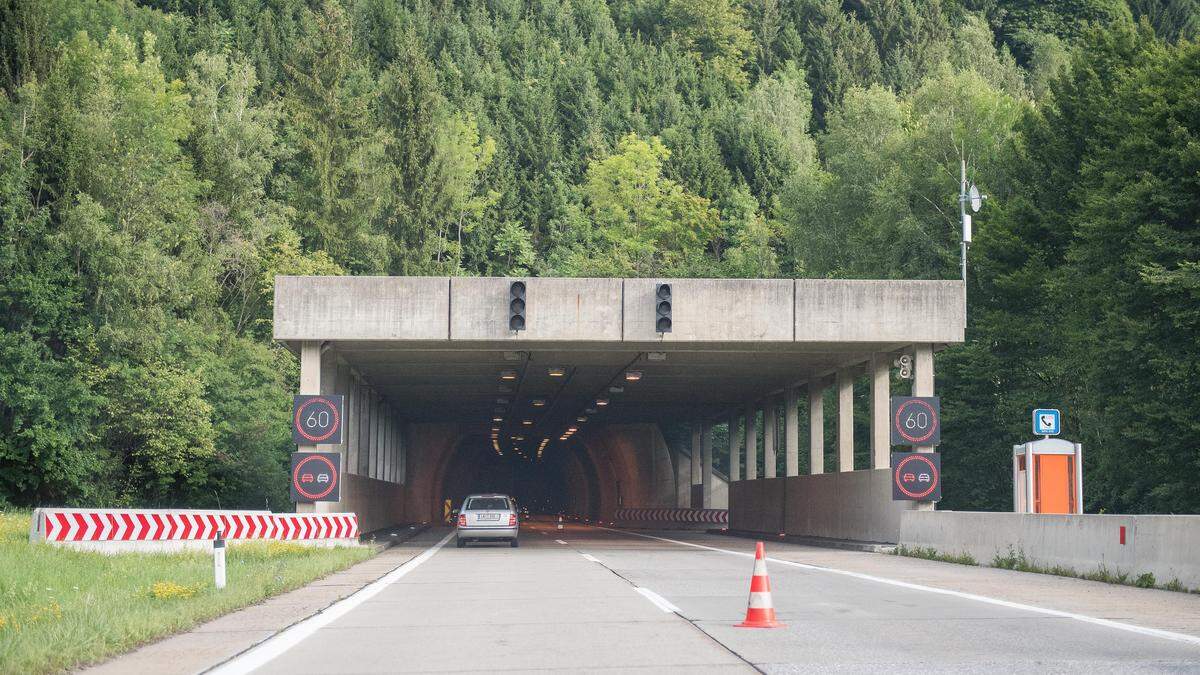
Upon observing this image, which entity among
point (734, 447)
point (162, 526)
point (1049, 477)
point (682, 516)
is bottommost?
point (682, 516)

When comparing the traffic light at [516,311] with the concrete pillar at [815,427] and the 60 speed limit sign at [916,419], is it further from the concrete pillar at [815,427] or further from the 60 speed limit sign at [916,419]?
the concrete pillar at [815,427]

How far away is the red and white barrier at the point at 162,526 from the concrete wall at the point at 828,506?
1308 centimetres

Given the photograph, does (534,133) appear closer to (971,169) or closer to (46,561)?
(971,169)

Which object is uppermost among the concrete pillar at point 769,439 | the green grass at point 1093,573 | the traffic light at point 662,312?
the traffic light at point 662,312

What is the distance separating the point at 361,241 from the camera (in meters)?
80.8

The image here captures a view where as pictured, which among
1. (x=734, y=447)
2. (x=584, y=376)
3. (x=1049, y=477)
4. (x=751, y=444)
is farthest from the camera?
(x=734, y=447)

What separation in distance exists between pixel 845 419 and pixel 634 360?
710cm

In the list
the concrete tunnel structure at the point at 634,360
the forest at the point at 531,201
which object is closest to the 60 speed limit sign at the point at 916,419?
the concrete tunnel structure at the point at 634,360

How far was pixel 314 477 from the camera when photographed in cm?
3447

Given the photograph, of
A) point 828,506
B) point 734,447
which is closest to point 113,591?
point 828,506

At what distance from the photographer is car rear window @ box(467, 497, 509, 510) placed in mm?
39562

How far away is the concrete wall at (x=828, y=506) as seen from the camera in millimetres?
35688

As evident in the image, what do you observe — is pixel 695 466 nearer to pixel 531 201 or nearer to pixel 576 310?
pixel 531 201

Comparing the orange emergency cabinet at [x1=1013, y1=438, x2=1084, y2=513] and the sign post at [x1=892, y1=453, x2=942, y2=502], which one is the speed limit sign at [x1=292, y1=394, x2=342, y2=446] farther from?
the orange emergency cabinet at [x1=1013, y1=438, x2=1084, y2=513]
